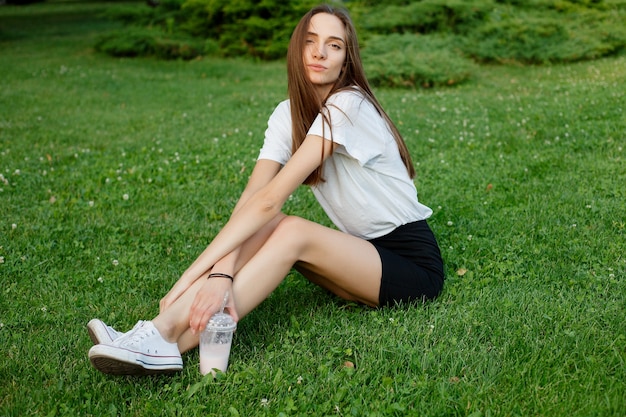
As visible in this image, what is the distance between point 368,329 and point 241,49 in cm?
1215

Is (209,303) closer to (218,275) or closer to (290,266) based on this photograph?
(218,275)

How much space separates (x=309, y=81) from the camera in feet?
11.2

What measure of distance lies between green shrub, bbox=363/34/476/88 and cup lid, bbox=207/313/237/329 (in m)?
7.83

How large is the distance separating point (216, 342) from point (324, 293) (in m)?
1.08

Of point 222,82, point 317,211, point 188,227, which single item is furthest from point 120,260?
point 222,82

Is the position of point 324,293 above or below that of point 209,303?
below

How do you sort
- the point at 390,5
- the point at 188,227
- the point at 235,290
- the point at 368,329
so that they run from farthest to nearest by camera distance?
the point at 390,5, the point at 188,227, the point at 368,329, the point at 235,290

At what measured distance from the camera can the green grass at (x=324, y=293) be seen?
2781 mm

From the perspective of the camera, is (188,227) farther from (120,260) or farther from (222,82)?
(222,82)

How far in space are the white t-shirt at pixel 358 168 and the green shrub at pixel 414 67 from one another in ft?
22.7

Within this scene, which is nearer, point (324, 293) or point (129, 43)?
point (324, 293)

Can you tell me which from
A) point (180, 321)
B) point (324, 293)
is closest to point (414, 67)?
point (324, 293)

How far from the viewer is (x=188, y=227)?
16.2 feet

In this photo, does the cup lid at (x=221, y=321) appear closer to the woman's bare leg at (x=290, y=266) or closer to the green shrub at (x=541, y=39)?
the woman's bare leg at (x=290, y=266)
